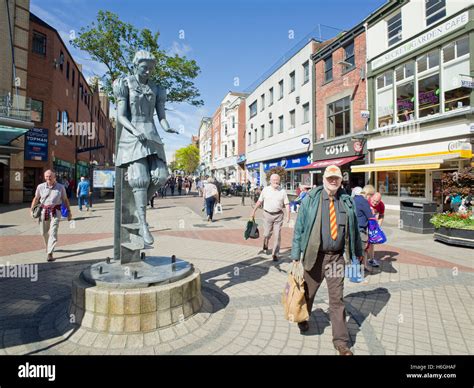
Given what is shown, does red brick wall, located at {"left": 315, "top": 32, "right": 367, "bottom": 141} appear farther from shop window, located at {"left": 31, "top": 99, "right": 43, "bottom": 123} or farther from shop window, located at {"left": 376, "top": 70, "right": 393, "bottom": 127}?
shop window, located at {"left": 31, "top": 99, "right": 43, "bottom": 123}

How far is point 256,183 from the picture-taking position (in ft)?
115

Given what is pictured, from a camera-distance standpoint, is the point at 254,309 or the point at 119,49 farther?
the point at 119,49

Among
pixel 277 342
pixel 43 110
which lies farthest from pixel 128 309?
pixel 43 110

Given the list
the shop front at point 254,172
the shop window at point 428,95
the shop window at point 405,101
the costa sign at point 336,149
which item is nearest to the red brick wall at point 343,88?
the costa sign at point 336,149

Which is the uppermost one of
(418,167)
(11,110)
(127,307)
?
(11,110)

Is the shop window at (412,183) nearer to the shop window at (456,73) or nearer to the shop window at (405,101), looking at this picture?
the shop window at (405,101)

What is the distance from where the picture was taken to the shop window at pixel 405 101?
52.2 feet

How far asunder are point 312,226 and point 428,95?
609 inches

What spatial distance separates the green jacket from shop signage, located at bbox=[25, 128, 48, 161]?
21781mm

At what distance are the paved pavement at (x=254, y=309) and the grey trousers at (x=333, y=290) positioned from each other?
0.68 ft

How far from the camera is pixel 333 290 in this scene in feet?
10.3

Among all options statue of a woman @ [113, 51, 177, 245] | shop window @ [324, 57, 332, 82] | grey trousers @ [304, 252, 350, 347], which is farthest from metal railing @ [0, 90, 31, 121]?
shop window @ [324, 57, 332, 82]

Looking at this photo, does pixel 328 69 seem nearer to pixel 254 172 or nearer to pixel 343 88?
pixel 343 88

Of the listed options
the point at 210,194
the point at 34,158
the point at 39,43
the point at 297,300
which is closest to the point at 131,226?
the point at 297,300
